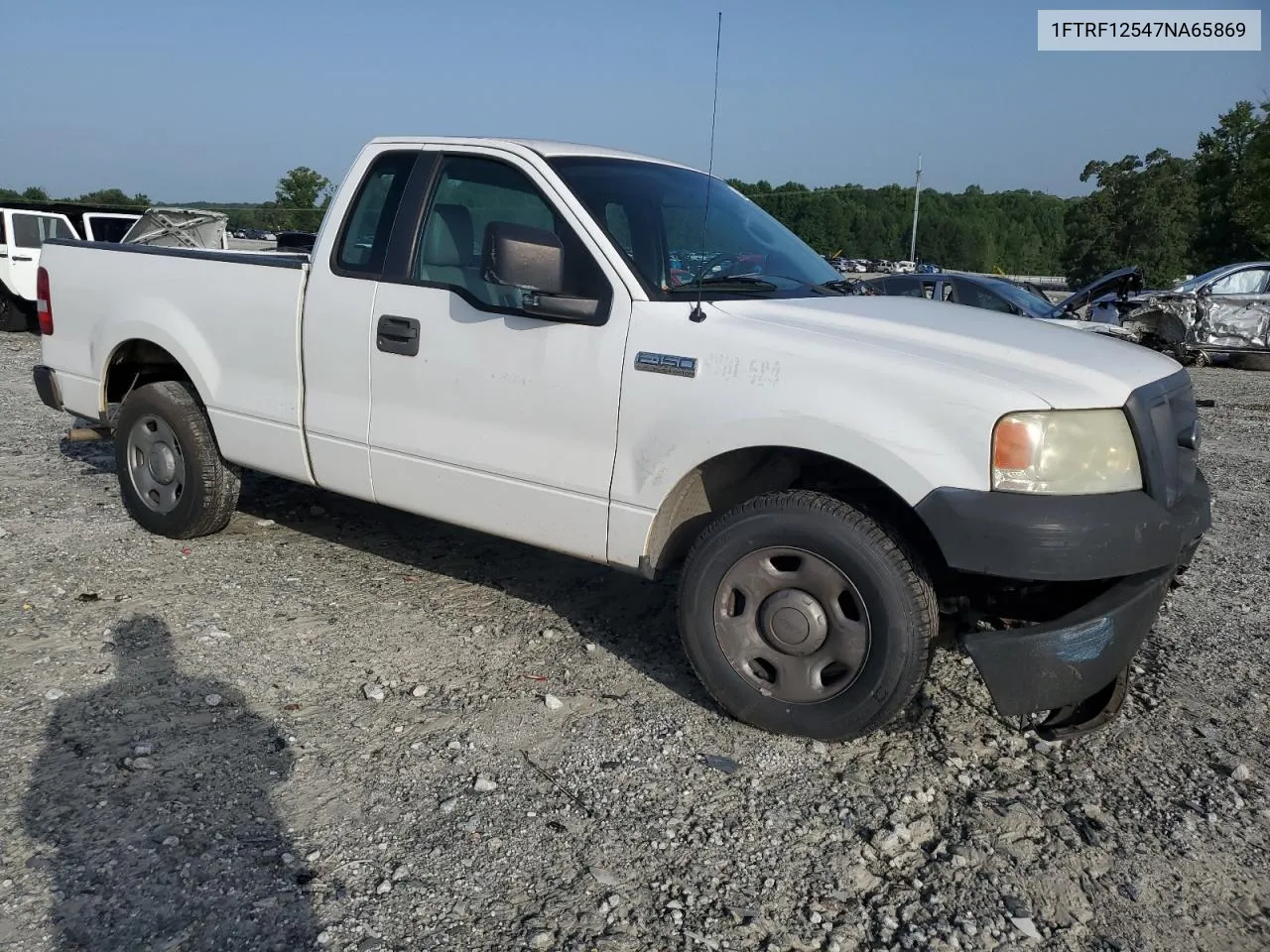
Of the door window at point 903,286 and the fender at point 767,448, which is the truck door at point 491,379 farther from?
the door window at point 903,286

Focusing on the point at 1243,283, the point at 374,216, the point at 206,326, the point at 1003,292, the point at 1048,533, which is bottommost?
the point at 1048,533

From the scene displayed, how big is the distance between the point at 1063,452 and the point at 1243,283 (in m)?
15.3

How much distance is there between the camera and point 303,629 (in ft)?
14.4

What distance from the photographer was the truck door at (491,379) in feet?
12.3

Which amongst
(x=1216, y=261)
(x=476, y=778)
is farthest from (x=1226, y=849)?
(x=1216, y=261)

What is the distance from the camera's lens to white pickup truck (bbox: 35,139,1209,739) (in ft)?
10.1

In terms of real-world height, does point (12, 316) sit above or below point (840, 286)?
below

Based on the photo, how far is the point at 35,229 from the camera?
15.5m

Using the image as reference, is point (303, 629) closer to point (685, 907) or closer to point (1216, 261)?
point (685, 907)

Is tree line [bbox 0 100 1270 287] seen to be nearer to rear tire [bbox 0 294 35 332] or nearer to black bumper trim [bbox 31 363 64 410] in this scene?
rear tire [bbox 0 294 35 332]

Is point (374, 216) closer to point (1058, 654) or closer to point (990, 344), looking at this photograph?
point (990, 344)

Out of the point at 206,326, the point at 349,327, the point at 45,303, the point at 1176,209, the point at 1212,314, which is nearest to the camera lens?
the point at 349,327

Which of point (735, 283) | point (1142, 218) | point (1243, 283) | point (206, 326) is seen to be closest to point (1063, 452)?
point (735, 283)

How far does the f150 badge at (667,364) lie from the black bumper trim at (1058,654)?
1.22m
